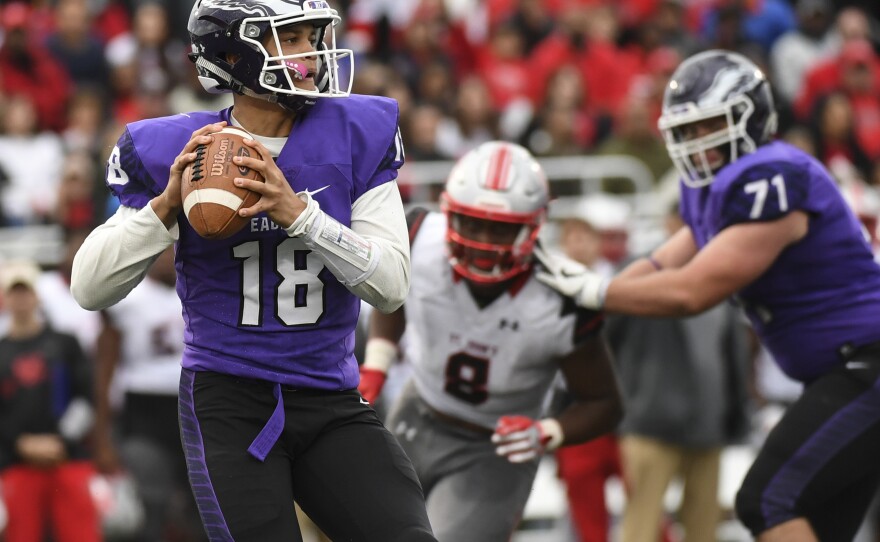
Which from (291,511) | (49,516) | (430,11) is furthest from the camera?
(430,11)

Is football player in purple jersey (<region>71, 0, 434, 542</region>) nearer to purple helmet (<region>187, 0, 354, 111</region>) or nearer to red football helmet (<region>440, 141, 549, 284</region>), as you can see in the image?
purple helmet (<region>187, 0, 354, 111</region>)

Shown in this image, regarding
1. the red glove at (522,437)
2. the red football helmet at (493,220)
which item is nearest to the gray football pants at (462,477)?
the red glove at (522,437)

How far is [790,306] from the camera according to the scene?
506cm

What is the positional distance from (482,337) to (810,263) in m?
1.11

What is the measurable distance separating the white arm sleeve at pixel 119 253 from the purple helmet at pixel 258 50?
41cm

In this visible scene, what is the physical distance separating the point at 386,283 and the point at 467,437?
1.50 m

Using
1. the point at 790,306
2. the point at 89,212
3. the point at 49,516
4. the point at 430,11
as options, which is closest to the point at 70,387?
the point at 49,516

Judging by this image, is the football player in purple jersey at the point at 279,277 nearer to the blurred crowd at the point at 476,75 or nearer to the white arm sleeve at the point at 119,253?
the white arm sleeve at the point at 119,253

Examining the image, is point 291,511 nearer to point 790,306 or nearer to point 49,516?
point 790,306

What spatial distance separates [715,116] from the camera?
205 inches

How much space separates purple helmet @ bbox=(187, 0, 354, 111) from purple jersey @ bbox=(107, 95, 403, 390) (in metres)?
0.11

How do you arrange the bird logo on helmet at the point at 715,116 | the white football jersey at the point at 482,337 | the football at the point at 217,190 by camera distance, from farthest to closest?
the bird logo on helmet at the point at 715,116 < the white football jersey at the point at 482,337 < the football at the point at 217,190

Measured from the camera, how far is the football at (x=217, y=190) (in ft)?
11.8

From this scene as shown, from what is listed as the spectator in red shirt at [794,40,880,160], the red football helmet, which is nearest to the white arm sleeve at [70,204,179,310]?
the red football helmet
